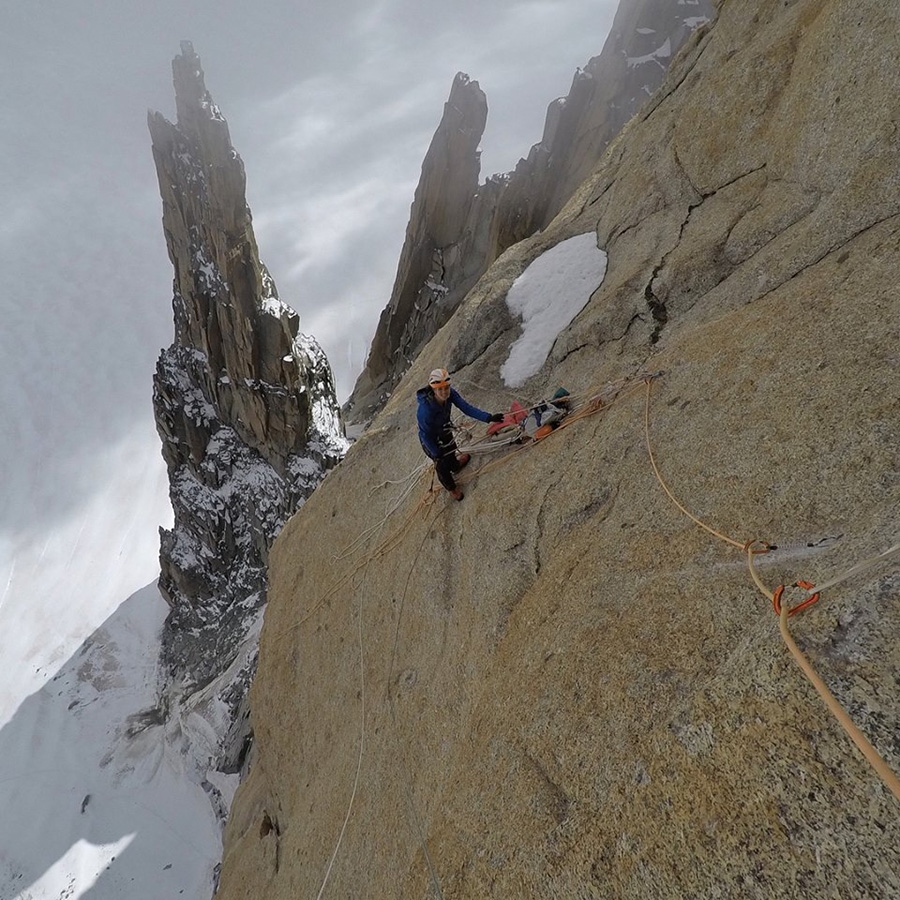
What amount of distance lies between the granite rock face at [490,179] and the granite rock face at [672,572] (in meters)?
32.7

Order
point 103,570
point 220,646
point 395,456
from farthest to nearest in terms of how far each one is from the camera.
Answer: point 103,570 → point 220,646 → point 395,456

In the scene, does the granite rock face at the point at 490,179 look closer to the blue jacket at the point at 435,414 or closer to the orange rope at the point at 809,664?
the blue jacket at the point at 435,414

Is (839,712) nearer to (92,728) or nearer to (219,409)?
(219,409)

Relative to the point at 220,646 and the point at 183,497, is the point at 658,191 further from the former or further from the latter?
the point at 183,497

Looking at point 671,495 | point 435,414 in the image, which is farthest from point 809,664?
point 435,414

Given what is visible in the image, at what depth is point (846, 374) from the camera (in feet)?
15.0

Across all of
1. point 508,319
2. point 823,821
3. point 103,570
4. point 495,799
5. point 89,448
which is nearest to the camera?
point 823,821

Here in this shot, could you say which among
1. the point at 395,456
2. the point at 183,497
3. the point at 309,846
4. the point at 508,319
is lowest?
the point at 309,846

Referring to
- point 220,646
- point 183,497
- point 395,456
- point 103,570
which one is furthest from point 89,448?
point 395,456

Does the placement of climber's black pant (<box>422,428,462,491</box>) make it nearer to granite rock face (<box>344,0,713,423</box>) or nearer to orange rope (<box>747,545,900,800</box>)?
orange rope (<box>747,545,900,800</box>)

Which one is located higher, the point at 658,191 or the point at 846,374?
the point at 658,191

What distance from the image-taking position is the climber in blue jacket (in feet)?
24.3

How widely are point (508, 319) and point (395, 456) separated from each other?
141 inches

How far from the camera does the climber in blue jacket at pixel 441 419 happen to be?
7.42 m
